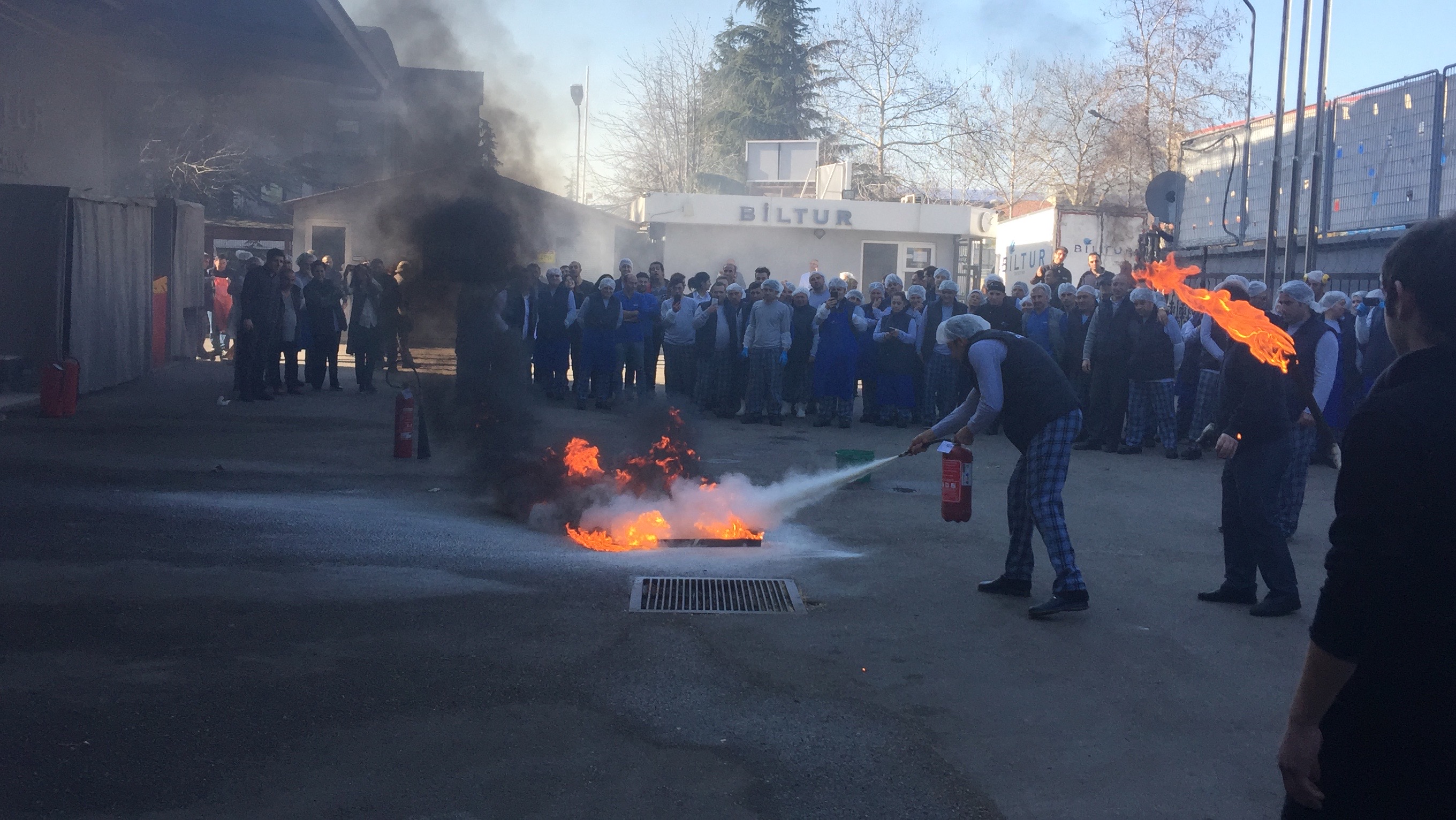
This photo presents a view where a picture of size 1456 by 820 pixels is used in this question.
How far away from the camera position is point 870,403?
16.0 metres

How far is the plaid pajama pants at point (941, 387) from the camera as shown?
15695mm

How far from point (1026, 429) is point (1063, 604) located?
40.9 inches

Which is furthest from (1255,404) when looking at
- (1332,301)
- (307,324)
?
(307,324)

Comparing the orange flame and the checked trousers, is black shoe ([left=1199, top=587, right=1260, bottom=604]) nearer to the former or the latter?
the orange flame

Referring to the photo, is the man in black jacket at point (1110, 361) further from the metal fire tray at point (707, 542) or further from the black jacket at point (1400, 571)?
the black jacket at point (1400, 571)

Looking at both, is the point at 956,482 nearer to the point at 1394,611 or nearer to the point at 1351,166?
the point at 1394,611

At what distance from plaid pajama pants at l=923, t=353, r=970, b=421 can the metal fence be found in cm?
585

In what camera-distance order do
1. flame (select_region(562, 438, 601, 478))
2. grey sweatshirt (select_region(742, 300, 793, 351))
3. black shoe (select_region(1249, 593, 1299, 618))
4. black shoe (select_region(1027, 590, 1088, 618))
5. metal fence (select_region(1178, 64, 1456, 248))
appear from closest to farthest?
black shoe (select_region(1027, 590, 1088, 618)) → black shoe (select_region(1249, 593, 1299, 618)) → flame (select_region(562, 438, 601, 478)) → grey sweatshirt (select_region(742, 300, 793, 351)) → metal fence (select_region(1178, 64, 1456, 248))

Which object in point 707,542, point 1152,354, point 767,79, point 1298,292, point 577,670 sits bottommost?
point 577,670

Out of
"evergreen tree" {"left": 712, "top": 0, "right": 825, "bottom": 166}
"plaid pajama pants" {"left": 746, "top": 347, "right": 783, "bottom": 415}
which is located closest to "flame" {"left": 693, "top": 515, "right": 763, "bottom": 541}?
"plaid pajama pants" {"left": 746, "top": 347, "right": 783, "bottom": 415}

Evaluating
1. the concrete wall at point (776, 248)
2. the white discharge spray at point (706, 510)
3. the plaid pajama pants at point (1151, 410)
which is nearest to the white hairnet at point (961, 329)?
the white discharge spray at point (706, 510)

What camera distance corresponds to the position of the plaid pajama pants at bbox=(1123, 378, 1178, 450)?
13406mm

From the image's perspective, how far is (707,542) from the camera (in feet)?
26.8

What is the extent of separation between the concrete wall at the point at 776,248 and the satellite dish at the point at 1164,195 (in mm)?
15411
